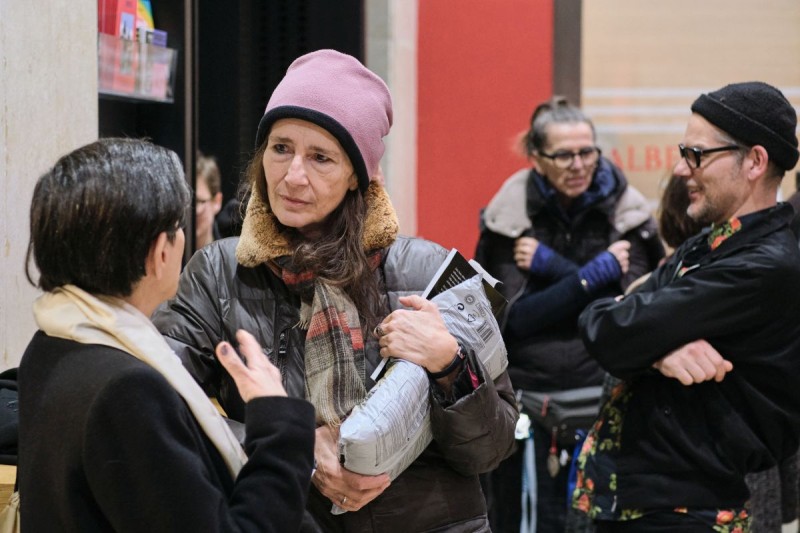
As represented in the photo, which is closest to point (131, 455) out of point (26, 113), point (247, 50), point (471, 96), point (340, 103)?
point (340, 103)

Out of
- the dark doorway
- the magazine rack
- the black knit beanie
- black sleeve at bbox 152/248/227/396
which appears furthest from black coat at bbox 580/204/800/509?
the dark doorway

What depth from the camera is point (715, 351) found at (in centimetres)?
261

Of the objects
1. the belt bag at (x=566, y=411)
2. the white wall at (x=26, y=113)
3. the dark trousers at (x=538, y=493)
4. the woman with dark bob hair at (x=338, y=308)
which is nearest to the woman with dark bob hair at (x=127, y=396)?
the woman with dark bob hair at (x=338, y=308)

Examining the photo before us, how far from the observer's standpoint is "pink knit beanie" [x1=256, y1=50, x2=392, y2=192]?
2.10 m

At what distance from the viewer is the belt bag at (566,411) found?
3.87m

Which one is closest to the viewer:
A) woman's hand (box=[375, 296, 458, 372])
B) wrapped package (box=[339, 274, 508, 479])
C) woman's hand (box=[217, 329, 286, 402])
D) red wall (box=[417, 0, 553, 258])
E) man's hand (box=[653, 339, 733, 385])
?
woman's hand (box=[217, 329, 286, 402])

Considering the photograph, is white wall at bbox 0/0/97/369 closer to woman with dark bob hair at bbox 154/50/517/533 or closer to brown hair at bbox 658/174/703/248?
woman with dark bob hair at bbox 154/50/517/533

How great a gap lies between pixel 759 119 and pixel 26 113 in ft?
6.04

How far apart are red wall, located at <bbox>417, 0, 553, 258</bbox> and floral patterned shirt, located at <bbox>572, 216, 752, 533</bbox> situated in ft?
8.91

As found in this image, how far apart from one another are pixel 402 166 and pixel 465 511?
132 inches

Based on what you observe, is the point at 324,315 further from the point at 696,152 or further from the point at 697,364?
the point at 696,152

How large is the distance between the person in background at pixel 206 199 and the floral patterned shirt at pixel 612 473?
1.93m

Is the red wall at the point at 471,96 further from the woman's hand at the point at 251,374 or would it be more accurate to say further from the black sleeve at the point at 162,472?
the black sleeve at the point at 162,472

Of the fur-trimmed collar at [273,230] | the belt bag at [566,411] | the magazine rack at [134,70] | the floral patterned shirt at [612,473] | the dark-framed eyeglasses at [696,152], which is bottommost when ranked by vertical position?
the belt bag at [566,411]
